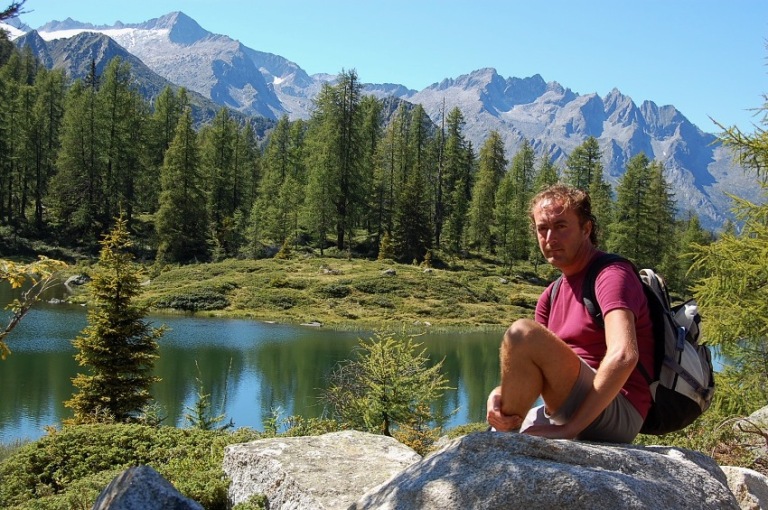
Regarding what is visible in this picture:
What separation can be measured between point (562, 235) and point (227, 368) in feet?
62.8

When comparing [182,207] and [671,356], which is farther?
[182,207]

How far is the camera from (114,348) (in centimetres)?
1241

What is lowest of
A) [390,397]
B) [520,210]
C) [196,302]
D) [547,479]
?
[196,302]

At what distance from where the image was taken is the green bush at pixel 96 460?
6.09 metres

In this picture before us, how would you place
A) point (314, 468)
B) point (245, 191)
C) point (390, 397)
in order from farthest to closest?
1. point (245, 191)
2. point (390, 397)
3. point (314, 468)

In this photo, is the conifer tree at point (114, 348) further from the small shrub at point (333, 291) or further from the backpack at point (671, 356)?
the small shrub at point (333, 291)

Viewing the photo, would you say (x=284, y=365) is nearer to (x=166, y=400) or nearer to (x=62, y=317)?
(x=166, y=400)

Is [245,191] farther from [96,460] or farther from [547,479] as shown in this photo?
[547,479]

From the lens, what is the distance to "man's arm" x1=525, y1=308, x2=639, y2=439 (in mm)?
3035

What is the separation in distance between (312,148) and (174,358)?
36068 mm

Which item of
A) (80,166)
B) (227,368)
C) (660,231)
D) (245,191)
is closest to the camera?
(227,368)

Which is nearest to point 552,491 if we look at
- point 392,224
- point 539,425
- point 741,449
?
point 539,425

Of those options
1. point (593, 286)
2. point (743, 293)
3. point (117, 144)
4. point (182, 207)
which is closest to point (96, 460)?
point (593, 286)

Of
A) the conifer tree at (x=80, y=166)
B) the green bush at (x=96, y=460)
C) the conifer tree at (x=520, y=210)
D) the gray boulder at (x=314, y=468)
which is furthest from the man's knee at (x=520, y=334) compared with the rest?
the conifer tree at (x=80, y=166)
